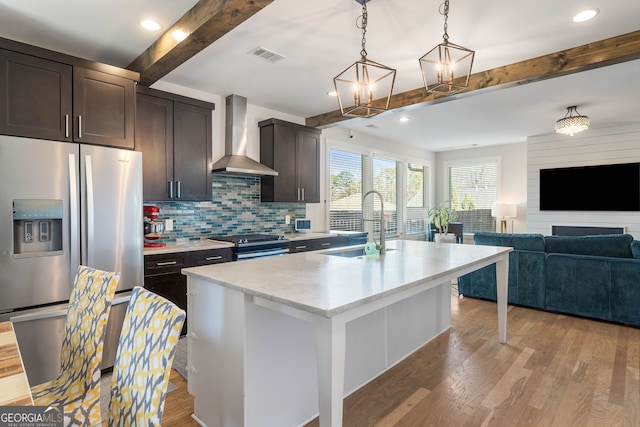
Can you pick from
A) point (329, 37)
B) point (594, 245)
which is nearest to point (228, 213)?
point (329, 37)

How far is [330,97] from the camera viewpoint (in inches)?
167

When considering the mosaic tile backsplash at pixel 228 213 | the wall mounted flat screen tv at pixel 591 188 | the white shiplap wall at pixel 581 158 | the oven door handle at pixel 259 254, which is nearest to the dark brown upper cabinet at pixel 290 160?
the mosaic tile backsplash at pixel 228 213

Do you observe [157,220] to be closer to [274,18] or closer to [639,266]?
[274,18]

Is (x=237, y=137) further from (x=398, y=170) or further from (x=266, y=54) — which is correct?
(x=398, y=170)

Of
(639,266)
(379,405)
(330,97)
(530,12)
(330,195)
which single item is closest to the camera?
(379,405)

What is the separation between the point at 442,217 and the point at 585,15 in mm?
5445

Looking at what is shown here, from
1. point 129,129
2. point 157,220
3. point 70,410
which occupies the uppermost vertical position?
point 129,129

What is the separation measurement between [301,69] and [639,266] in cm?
386

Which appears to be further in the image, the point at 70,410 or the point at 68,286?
the point at 68,286

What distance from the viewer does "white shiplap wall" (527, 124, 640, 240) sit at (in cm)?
565

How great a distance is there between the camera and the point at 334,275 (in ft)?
6.16

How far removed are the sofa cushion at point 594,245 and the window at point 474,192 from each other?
403cm

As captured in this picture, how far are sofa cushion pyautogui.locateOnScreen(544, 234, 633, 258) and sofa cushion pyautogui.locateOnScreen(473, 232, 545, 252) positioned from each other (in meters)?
0.09

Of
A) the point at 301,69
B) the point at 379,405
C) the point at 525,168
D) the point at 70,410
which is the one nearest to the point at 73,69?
the point at 301,69
